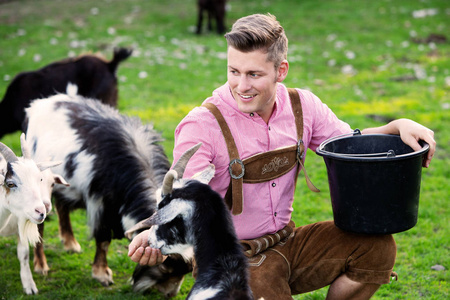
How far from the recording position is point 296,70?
9.63m

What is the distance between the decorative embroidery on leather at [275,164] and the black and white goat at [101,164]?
1.12 meters

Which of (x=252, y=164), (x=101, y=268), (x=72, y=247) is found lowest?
(x=72, y=247)

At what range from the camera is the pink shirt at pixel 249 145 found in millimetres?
2842

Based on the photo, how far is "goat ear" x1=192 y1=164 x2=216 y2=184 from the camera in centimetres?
258

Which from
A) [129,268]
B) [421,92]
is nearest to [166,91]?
[421,92]

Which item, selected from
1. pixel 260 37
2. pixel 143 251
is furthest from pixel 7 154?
pixel 260 37

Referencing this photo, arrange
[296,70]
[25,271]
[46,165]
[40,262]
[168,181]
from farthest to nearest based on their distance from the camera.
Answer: [296,70]
[40,262]
[25,271]
[46,165]
[168,181]

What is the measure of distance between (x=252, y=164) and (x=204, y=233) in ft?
1.95

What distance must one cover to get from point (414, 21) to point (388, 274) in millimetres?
10185

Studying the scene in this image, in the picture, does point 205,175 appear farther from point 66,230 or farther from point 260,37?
point 66,230

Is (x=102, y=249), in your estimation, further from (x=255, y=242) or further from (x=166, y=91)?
(x=166, y=91)

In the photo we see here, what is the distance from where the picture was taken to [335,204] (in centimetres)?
284

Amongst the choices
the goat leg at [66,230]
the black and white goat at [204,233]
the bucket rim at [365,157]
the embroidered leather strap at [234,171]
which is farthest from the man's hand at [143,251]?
the goat leg at [66,230]

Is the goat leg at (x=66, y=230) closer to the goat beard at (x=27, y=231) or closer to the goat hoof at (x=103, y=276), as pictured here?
the goat hoof at (x=103, y=276)
